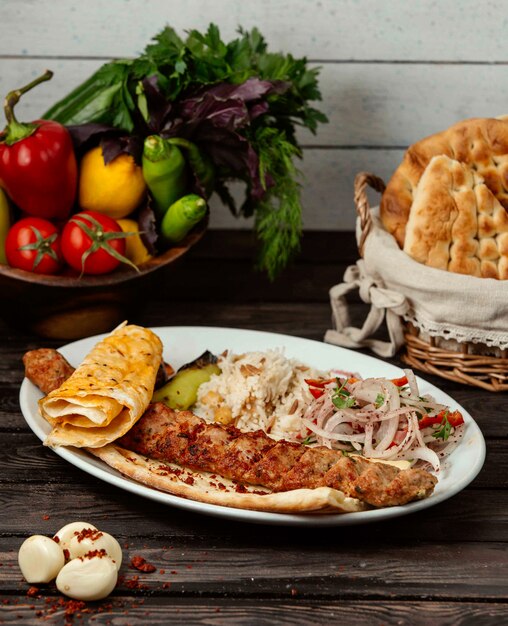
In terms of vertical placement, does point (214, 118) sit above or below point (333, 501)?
above

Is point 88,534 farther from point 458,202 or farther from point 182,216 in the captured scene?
point 458,202

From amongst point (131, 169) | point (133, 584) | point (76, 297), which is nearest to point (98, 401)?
point (133, 584)

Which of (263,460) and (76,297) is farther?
(76,297)

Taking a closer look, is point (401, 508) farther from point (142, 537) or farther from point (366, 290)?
point (366, 290)

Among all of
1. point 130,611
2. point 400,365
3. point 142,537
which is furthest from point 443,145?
point 130,611

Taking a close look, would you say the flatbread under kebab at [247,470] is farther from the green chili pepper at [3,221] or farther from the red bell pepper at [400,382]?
the green chili pepper at [3,221]

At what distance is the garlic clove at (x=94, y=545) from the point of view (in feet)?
6.02

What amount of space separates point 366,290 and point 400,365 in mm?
291

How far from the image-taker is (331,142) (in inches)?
159

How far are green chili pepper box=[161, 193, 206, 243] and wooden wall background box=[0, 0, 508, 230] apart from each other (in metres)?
1.17

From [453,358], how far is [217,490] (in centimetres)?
110

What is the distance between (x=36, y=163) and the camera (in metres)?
2.92

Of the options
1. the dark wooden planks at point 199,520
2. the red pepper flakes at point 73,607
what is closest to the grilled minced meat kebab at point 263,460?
the dark wooden planks at point 199,520

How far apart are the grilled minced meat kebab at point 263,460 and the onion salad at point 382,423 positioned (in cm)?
16
